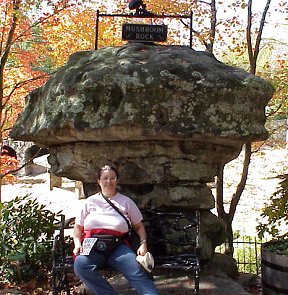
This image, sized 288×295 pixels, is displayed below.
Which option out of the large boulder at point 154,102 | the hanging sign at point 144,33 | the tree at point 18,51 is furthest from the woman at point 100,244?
the tree at point 18,51

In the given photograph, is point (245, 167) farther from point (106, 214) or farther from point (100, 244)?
point (100, 244)

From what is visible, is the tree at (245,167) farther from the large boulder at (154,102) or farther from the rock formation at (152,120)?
the large boulder at (154,102)

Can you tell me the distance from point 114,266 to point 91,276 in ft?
0.81

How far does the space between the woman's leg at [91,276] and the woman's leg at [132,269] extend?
0.16 meters

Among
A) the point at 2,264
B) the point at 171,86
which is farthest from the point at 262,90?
the point at 2,264

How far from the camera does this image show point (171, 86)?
4.49 metres

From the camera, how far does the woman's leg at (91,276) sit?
12.3 feet

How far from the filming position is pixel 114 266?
12.9 ft

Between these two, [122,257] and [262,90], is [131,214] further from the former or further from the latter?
[262,90]

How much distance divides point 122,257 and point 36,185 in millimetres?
16959

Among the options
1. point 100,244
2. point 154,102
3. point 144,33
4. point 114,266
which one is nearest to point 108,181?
point 100,244

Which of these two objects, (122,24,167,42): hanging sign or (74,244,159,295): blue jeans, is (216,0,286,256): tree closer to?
(122,24,167,42): hanging sign

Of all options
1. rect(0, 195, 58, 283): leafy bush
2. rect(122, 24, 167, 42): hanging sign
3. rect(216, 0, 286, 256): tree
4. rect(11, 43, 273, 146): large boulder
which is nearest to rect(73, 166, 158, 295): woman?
rect(11, 43, 273, 146): large boulder

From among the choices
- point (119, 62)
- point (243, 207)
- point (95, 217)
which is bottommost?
point (243, 207)
